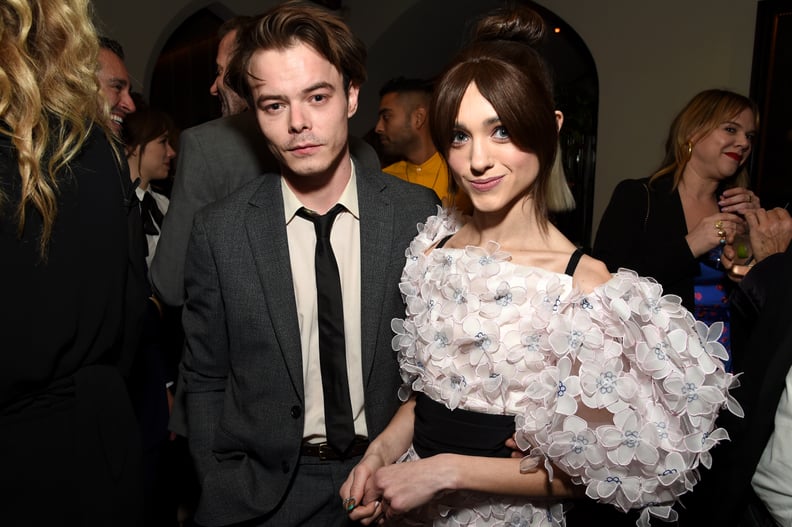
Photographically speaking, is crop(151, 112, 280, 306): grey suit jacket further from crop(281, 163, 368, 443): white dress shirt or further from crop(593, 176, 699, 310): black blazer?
crop(593, 176, 699, 310): black blazer

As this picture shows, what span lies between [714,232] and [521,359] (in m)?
1.45

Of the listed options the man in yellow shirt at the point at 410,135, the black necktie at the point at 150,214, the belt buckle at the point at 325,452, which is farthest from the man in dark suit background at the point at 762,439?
the black necktie at the point at 150,214

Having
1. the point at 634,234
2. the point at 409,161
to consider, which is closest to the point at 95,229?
the point at 634,234

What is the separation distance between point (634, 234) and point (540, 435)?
156cm

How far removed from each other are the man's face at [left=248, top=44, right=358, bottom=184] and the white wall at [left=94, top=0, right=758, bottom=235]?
3.07 metres

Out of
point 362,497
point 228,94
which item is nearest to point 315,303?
point 362,497

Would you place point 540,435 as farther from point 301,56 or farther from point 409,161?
point 409,161

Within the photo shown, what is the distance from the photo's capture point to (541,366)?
118cm

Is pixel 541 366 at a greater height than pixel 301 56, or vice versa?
pixel 301 56

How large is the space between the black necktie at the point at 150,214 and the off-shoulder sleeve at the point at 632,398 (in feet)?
8.53

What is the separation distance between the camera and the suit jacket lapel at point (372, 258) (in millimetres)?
1460

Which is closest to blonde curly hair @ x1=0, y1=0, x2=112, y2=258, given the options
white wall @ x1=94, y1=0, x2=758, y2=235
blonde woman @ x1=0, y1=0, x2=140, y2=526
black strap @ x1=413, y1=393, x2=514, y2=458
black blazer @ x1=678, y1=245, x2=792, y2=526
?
blonde woman @ x1=0, y1=0, x2=140, y2=526

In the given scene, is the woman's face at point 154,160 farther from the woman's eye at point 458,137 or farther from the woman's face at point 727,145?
the woman's face at point 727,145

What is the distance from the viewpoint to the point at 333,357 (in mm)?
1446
